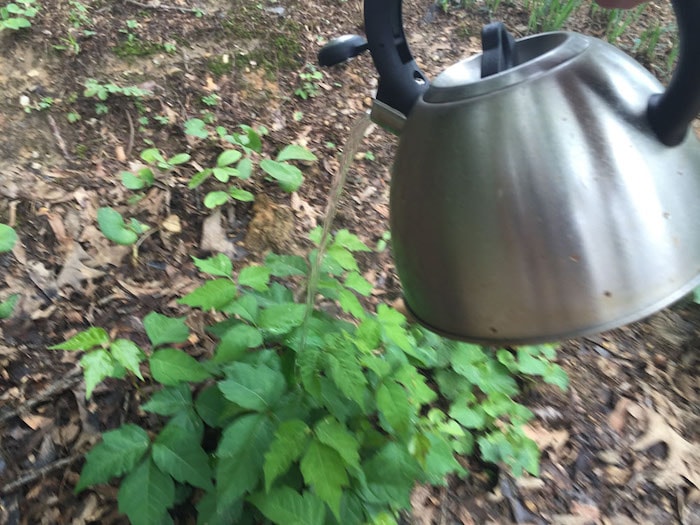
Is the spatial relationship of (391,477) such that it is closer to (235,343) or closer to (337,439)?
(337,439)

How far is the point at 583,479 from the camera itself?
1516 mm

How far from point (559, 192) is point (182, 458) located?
2.97 ft

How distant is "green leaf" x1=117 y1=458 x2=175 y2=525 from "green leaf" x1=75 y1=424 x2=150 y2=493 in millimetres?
25

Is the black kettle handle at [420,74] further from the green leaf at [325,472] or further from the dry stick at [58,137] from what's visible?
the dry stick at [58,137]

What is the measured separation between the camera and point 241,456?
0.95 m

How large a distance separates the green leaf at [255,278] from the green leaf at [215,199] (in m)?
0.69

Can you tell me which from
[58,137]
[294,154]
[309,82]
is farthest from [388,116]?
[309,82]

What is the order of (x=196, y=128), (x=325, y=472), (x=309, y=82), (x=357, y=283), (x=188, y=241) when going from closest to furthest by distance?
(x=325, y=472)
(x=357, y=283)
(x=188, y=241)
(x=196, y=128)
(x=309, y=82)

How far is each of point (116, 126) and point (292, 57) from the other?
0.91m

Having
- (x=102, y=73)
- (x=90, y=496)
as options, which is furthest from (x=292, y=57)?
(x=90, y=496)

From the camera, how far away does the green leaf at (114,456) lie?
39.3 inches

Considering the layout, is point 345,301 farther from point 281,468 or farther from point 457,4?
point 457,4

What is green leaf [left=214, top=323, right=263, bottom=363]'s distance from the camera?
1076mm

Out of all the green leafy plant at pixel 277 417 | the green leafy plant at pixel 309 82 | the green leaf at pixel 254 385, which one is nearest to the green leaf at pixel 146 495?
the green leafy plant at pixel 277 417
